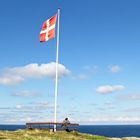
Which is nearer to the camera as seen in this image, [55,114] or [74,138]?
[74,138]

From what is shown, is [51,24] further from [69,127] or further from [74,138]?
[74,138]

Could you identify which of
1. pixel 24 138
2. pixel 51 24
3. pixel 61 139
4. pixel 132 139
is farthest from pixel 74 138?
pixel 51 24

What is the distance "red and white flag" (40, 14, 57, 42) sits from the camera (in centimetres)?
4925

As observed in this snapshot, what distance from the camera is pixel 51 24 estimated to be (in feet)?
164

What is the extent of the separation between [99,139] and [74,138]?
332 centimetres

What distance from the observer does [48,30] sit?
49906 millimetres

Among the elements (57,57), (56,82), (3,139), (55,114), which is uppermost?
(57,57)

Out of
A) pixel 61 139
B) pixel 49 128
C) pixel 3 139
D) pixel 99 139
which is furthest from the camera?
pixel 49 128

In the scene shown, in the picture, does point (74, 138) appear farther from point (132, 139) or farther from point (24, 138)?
point (132, 139)

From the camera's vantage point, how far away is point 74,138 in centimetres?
4025

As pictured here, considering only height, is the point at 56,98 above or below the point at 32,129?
above

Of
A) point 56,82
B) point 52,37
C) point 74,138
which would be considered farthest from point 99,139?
point 52,37

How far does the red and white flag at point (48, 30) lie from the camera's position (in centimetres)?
4925

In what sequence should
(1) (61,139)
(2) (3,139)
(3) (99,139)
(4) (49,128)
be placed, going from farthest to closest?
(4) (49,128) < (3) (99,139) < (1) (61,139) < (2) (3,139)
